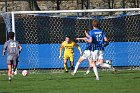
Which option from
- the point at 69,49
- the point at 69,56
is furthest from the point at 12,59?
the point at 69,49

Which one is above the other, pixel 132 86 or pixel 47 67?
pixel 132 86

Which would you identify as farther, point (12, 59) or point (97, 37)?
point (12, 59)

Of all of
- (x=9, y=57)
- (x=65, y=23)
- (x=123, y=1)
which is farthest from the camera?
(x=123, y=1)

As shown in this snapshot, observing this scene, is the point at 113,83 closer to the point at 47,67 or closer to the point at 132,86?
the point at 132,86

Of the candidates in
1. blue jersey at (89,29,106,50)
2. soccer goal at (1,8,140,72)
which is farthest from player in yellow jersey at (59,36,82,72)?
blue jersey at (89,29,106,50)

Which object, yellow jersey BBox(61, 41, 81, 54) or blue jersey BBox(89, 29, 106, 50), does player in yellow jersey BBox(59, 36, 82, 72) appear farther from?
blue jersey BBox(89, 29, 106, 50)

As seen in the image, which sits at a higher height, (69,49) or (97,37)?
(97,37)

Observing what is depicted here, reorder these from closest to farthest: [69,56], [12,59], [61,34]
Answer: [12,59], [69,56], [61,34]

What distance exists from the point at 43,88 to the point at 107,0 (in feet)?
84.2

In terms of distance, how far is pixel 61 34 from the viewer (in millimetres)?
31328

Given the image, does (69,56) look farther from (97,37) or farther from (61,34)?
(61,34)

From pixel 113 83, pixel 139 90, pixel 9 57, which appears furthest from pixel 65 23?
pixel 139 90

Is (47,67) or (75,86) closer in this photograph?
(75,86)

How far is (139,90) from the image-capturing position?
13.6 metres
